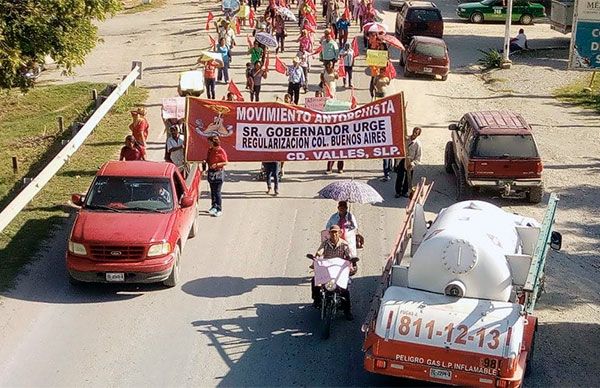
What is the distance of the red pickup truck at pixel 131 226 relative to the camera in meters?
15.6

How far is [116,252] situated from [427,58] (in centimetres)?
2249

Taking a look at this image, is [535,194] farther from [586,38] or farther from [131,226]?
[131,226]

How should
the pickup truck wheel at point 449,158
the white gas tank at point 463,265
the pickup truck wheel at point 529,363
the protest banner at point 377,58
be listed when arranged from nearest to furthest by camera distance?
1. the white gas tank at point 463,265
2. the pickup truck wheel at point 529,363
3. the pickup truck wheel at point 449,158
4. the protest banner at point 377,58

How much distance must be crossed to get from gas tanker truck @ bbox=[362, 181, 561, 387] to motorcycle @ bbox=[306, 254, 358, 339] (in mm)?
1014

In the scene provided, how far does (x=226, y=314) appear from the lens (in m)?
15.3

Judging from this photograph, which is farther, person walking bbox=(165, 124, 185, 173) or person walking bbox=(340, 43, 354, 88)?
person walking bbox=(340, 43, 354, 88)

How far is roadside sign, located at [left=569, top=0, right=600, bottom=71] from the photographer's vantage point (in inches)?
982

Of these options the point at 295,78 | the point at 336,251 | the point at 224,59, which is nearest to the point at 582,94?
the point at 295,78

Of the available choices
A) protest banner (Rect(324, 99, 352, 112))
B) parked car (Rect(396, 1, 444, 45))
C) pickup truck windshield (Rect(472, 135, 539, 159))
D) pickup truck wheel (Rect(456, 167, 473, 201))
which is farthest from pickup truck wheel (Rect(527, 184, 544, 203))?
parked car (Rect(396, 1, 444, 45))

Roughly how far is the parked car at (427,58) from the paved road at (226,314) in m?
13.2

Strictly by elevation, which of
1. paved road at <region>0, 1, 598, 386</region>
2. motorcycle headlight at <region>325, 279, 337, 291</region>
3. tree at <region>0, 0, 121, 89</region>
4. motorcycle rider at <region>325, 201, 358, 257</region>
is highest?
tree at <region>0, 0, 121, 89</region>

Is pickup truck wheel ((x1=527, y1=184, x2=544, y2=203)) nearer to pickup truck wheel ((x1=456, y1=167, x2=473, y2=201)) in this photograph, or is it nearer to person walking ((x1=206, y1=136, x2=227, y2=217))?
pickup truck wheel ((x1=456, y1=167, x2=473, y2=201))

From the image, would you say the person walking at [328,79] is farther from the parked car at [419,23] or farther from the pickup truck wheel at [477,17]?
the pickup truck wheel at [477,17]

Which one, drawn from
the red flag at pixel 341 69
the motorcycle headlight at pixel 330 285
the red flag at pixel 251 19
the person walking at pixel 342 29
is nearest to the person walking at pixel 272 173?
the motorcycle headlight at pixel 330 285
